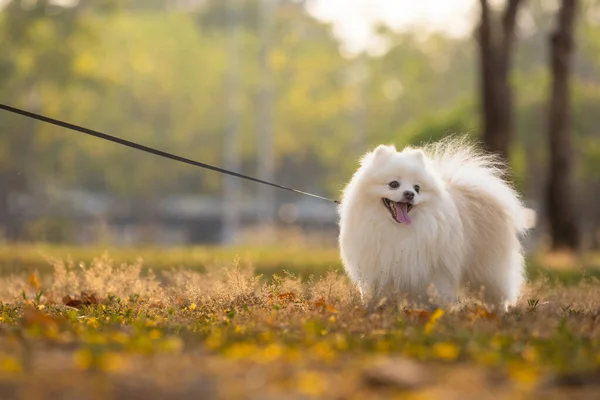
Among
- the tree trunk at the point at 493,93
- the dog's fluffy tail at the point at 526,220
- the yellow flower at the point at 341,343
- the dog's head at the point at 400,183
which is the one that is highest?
the tree trunk at the point at 493,93

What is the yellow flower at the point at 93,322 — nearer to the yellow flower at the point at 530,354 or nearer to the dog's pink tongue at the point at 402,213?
the dog's pink tongue at the point at 402,213

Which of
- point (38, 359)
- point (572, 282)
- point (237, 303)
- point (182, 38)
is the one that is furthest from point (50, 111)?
point (38, 359)

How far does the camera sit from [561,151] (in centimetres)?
2338

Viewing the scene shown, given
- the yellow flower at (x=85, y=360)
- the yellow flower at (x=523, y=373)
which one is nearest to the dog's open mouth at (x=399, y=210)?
the yellow flower at (x=523, y=373)

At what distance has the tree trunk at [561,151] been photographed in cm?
2281

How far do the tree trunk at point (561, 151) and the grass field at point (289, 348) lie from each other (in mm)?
14391

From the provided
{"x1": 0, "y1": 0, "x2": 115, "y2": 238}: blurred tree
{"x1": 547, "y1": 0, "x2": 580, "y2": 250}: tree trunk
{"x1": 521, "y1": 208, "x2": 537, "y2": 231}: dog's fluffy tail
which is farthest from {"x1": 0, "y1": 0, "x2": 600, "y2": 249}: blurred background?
{"x1": 521, "y1": 208, "x2": 537, "y2": 231}: dog's fluffy tail

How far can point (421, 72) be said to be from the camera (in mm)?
54062

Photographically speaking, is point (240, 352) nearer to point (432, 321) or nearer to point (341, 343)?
point (341, 343)

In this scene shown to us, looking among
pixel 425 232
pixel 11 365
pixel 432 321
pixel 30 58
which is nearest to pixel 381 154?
pixel 425 232

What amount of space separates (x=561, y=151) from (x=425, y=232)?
1596 centimetres

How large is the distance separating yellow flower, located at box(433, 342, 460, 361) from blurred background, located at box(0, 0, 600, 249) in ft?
115

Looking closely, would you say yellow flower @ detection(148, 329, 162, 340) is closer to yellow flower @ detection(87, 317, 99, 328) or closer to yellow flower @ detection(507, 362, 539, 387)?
yellow flower @ detection(87, 317, 99, 328)

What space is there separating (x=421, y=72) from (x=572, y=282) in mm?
40948
